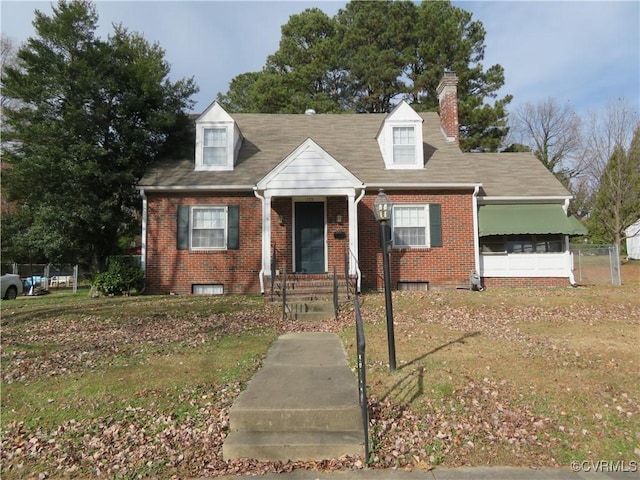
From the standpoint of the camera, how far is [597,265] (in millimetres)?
15586

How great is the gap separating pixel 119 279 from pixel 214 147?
514cm

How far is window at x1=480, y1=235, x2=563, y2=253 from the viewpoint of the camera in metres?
13.9

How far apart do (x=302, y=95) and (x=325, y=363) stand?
76.6 ft

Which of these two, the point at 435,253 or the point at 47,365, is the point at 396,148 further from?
the point at 47,365

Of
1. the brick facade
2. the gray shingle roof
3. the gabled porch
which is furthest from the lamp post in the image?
the gray shingle roof

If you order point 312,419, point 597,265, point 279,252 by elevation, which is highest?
point 279,252

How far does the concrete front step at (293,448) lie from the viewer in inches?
146

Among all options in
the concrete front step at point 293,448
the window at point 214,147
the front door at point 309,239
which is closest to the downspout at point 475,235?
the front door at point 309,239

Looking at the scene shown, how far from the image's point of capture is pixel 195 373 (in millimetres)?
5473

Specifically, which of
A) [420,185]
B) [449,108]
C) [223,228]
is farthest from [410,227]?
[223,228]

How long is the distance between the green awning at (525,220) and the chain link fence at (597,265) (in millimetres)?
2897

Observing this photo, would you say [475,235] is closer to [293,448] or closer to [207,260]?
[207,260]

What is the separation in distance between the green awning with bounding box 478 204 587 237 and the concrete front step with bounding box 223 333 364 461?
9822 millimetres

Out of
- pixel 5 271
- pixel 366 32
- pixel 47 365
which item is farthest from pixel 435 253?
pixel 5 271
